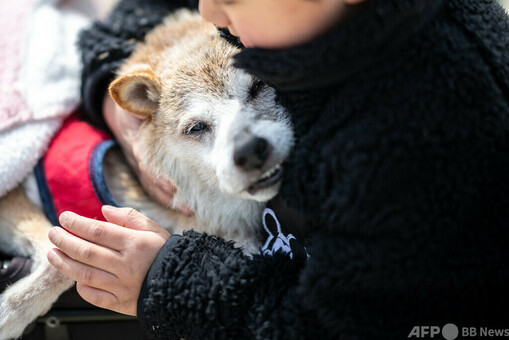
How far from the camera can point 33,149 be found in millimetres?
1508

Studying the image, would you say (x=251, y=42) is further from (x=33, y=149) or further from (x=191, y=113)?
(x=33, y=149)

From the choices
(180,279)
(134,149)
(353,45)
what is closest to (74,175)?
Result: (134,149)

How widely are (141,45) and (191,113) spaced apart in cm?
49

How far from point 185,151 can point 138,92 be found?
0.74 feet

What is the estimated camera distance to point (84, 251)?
116 cm

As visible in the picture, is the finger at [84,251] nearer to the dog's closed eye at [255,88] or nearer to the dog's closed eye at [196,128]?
the dog's closed eye at [196,128]

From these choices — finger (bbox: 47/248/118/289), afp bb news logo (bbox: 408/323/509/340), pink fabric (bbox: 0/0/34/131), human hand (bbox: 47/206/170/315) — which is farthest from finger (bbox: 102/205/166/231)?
afp bb news logo (bbox: 408/323/509/340)

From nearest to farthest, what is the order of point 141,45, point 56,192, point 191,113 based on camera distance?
1. point 191,113
2. point 56,192
3. point 141,45

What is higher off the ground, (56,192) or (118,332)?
(56,192)

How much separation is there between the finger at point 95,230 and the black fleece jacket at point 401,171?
17.3 inches

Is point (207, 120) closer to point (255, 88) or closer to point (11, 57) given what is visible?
point (255, 88)

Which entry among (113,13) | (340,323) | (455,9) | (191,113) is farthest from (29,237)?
(455,9)

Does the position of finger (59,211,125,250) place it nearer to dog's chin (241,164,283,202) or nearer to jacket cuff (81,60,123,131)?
dog's chin (241,164,283,202)

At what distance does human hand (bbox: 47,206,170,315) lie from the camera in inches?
44.1
